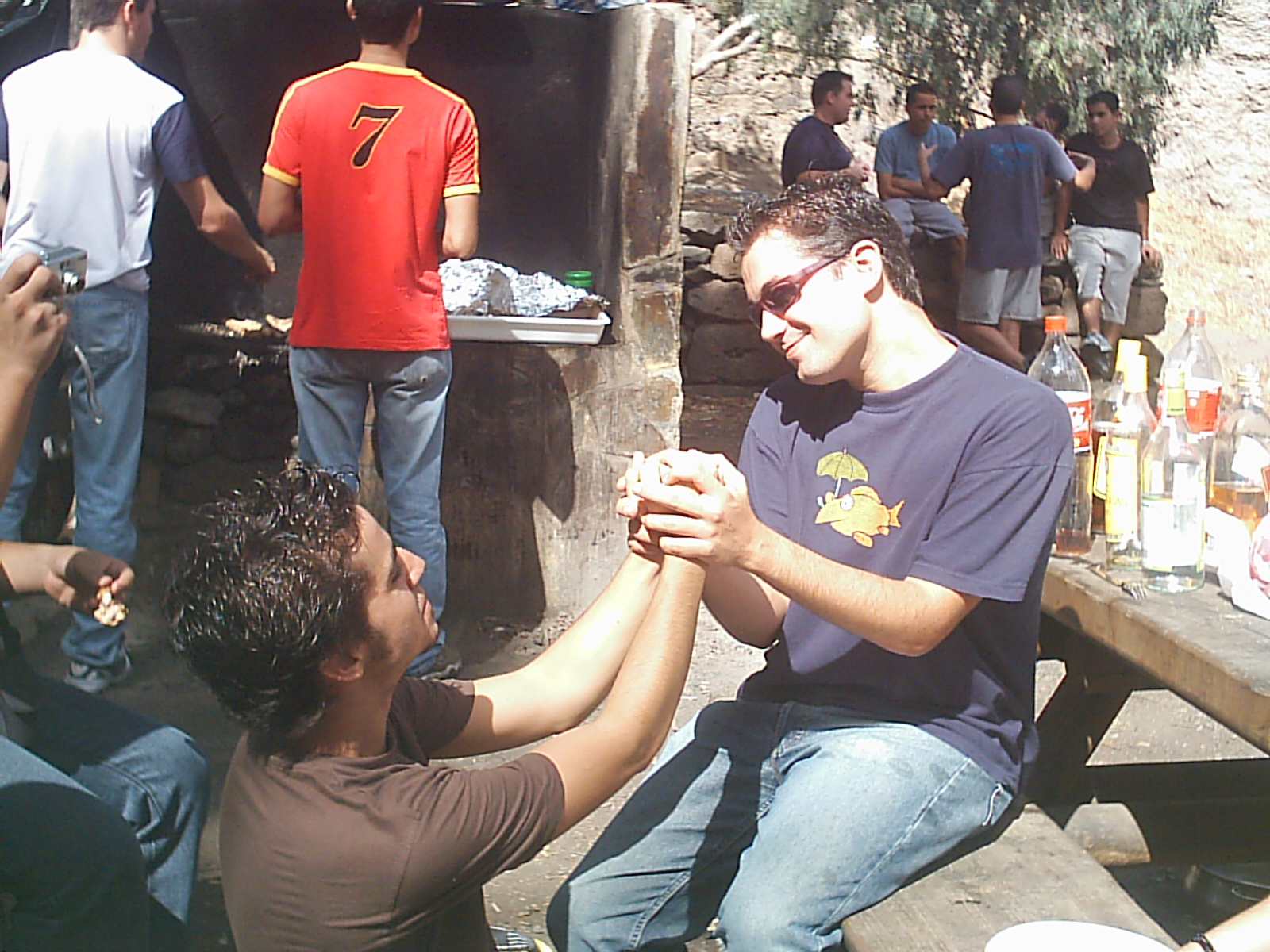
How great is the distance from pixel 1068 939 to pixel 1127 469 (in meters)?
1.04

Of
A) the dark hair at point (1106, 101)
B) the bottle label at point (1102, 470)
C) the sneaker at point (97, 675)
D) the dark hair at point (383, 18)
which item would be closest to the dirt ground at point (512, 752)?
the sneaker at point (97, 675)

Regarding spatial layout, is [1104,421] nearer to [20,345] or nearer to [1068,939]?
[1068,939]

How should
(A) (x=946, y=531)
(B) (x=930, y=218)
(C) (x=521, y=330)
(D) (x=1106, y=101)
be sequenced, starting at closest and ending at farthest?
1. (A) (x=946, y=531)
2. (C) (x=521, y=330)
3. (B) (x=930, y=218)
4. (D) (x=1106, y=101)

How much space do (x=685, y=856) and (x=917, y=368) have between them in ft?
2.99

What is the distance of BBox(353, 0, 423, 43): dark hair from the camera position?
4.04 metres

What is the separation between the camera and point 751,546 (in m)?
2.07

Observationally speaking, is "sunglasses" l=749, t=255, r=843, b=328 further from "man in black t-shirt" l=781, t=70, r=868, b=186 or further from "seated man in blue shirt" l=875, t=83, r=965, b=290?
"seated man in blue shirt" l=875, t=83, r=965, b=290

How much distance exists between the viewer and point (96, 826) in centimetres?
209

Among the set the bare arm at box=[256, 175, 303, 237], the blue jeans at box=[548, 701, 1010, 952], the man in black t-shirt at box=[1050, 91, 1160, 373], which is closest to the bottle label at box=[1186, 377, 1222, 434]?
the blue jeans at box=[548, 701, 1010, 952]

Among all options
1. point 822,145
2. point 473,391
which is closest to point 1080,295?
point 822,145

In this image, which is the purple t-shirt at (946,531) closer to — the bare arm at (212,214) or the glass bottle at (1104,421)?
the glass bottle at (1104,421)

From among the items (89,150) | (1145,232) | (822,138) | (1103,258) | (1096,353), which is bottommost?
(1096,353)

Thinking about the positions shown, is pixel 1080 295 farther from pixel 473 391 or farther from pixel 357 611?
pixel 357 611

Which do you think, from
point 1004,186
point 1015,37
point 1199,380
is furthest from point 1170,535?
point 1015,37
